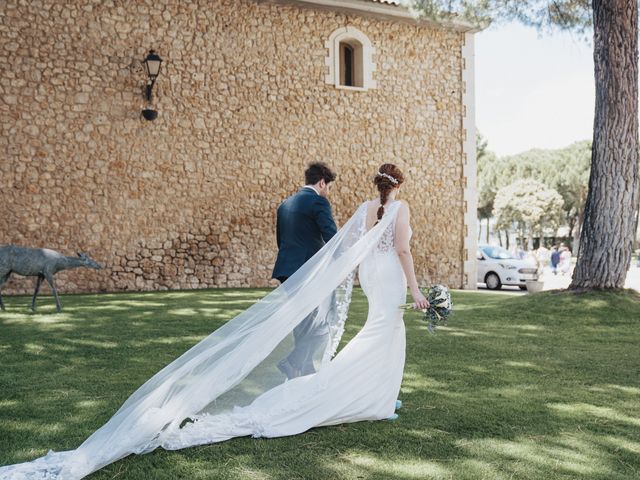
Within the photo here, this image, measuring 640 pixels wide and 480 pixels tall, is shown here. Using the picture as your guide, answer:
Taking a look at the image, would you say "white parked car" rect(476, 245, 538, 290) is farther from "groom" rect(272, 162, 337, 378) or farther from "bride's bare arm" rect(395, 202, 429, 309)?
"bride's bare arm" rect(395, 202, 429, 309)

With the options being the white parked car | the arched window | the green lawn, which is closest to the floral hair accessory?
the green lawn

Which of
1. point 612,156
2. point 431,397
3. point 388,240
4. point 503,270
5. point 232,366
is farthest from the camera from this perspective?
point 503,270

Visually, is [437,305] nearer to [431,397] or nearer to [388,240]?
[388,240]

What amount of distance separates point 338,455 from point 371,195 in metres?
12.8

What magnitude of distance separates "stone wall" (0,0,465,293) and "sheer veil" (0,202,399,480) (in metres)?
9.96

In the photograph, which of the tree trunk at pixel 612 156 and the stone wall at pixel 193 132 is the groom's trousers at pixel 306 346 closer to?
the tree trunk at pixel 612 156

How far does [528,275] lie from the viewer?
1881 cm

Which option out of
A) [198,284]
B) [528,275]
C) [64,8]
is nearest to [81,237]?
[198,284]

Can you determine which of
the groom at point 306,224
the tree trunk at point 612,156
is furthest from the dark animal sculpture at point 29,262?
the tree trunk at point 612,156

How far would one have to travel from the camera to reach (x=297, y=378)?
13.2 feet

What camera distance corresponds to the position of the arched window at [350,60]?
15.4m

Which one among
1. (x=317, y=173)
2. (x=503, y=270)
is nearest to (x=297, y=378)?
(x=317, y=173)

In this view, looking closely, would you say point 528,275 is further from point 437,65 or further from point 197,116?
point 197,116

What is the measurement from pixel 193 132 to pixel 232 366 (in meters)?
10.9
